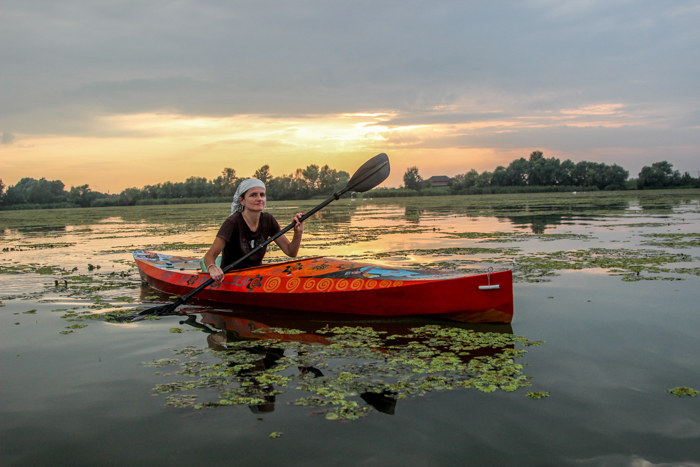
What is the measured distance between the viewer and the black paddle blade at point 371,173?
20.0 ft

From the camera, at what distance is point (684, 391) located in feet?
9.13

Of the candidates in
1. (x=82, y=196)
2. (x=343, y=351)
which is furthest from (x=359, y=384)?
(x=82, y=196)

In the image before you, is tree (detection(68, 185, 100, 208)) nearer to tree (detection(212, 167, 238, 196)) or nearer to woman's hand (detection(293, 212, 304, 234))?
tree (detection(212, 167, 238, 196))

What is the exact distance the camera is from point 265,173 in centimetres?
7981

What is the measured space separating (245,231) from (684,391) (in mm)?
4001

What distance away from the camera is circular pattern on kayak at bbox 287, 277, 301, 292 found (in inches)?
194

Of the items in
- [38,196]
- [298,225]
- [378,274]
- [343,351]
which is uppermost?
[38,196]

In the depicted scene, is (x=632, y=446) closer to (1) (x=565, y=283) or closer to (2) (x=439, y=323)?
(2) (x=439, y=323)

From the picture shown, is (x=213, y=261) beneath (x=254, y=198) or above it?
beneath

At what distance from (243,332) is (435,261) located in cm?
415

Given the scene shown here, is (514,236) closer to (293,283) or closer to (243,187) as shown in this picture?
(293,283)

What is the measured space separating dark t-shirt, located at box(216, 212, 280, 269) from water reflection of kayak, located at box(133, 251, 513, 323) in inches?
7.2

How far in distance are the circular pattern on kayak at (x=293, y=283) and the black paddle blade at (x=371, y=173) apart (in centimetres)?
165

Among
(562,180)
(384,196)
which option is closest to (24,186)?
(384,196)
